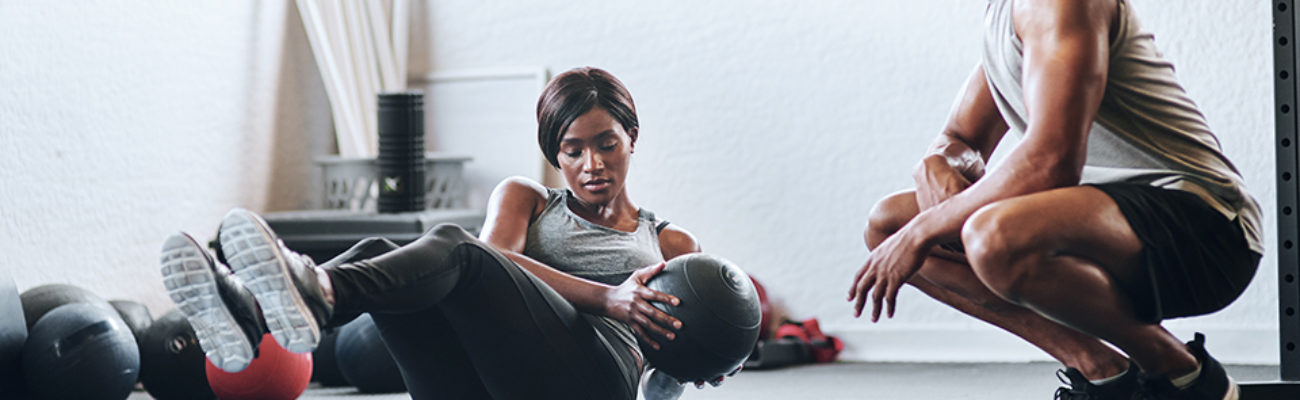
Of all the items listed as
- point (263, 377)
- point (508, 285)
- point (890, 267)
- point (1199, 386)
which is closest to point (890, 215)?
point (890, 267)

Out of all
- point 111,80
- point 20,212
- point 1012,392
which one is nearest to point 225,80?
point 111,80

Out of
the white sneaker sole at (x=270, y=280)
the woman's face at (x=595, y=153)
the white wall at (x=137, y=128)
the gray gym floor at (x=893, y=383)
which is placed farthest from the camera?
the white wall at (x=137, y=128)

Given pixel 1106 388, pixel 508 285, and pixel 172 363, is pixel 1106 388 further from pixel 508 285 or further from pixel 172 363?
pixel 172 363

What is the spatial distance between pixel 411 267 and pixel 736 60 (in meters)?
2.79

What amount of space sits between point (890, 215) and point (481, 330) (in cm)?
80

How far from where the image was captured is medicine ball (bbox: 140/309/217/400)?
3.02 meters

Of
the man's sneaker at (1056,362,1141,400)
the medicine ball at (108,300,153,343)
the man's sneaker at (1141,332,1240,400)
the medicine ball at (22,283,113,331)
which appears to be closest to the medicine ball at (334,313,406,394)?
the medicine ball at (108,300,153,343)

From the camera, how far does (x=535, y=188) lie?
2.17 meters

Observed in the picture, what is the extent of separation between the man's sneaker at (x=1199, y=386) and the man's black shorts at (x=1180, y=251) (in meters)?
0.08

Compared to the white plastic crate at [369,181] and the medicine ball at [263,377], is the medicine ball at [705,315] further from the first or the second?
the white plastic crate at [369,181]

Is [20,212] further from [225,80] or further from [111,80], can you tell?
[225,80]

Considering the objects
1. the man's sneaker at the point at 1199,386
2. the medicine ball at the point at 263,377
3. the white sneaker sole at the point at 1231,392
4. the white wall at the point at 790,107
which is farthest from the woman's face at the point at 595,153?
the white wall at the point at 790,107

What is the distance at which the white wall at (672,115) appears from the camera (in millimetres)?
3479

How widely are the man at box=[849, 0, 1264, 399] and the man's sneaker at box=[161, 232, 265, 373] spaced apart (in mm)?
879
